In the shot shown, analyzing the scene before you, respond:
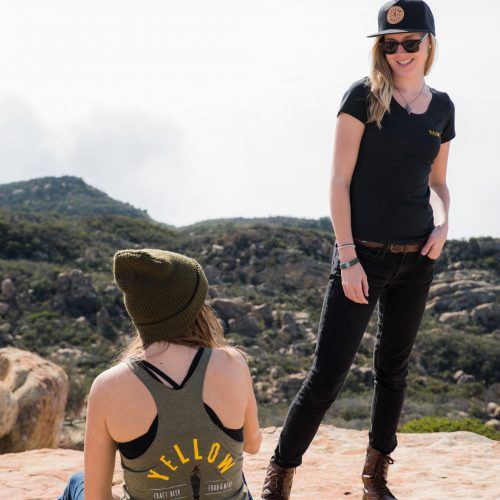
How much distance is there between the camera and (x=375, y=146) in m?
2.40

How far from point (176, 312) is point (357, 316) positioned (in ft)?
3.13

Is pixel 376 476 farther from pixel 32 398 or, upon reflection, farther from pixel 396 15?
pixel 32 398

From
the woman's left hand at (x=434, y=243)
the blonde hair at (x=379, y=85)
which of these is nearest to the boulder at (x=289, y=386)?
the woman's left hand at (x=434, y=243)

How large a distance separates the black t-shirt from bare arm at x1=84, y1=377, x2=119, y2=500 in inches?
47.5

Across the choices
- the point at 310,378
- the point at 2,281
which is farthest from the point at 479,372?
the point at 310,378

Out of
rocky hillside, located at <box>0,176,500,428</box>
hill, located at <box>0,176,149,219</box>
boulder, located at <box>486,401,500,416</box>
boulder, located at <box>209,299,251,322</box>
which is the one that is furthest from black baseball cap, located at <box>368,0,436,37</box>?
hill, located at <box>0,176,149,219</box>

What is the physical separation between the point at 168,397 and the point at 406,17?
166 centimetres

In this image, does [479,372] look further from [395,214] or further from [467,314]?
[395,214]

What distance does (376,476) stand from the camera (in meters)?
2.77

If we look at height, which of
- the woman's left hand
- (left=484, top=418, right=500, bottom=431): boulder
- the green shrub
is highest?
the woman's left hand

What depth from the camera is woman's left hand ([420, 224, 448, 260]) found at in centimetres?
248

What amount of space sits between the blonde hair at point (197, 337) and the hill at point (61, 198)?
5871 cm

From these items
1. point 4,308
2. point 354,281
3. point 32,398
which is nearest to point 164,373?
point 354,281

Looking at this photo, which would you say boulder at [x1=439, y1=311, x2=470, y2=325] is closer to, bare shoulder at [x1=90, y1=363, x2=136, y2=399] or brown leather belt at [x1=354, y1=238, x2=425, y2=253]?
brown leather belt at [x1=354, y1=238, x2=425, y2=253]
